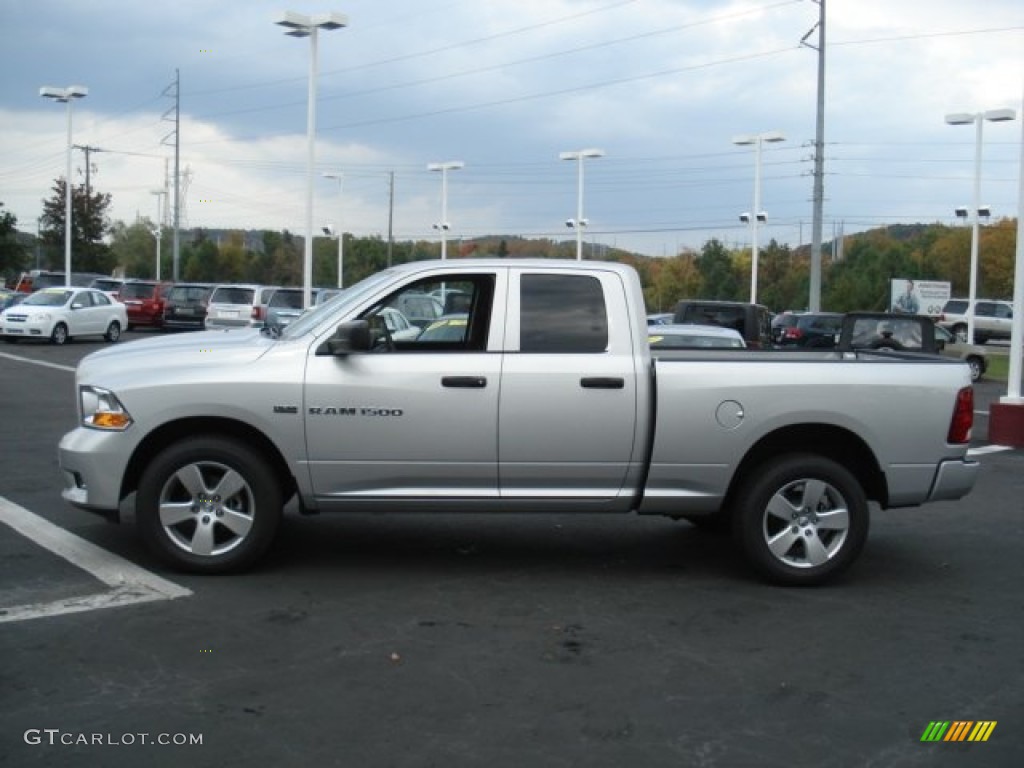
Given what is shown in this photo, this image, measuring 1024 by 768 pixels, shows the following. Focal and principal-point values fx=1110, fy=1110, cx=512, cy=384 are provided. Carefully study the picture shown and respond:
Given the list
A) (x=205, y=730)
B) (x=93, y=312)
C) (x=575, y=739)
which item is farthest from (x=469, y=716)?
(x=93, y=312)

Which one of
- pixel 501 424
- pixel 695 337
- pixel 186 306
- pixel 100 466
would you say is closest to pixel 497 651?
pixel 501 424

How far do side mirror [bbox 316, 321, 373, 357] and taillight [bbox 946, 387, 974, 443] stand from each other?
3662 mm

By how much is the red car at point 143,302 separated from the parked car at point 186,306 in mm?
443

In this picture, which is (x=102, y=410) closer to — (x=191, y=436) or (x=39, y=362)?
(x=191, y=436)

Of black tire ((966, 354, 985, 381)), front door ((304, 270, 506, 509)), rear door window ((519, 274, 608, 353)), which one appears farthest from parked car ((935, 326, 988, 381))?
front door ((304, 270, 506, 509))

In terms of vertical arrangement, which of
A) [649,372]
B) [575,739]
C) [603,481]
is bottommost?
[575,739]

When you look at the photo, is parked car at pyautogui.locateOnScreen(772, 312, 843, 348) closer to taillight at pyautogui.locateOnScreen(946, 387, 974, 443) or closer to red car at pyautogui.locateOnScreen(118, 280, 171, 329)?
red car at pyautogui.locateOnScreen(118, 280, 171, 329)

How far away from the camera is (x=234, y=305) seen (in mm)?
34469

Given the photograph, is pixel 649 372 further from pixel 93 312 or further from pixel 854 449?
pixel 93 312

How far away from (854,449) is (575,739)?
11.6ft

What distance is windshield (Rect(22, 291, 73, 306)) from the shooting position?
30.5 metres

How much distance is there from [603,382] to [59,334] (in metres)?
26.7

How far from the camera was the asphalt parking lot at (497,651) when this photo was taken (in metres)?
4.43

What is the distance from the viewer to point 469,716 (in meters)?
4.67
